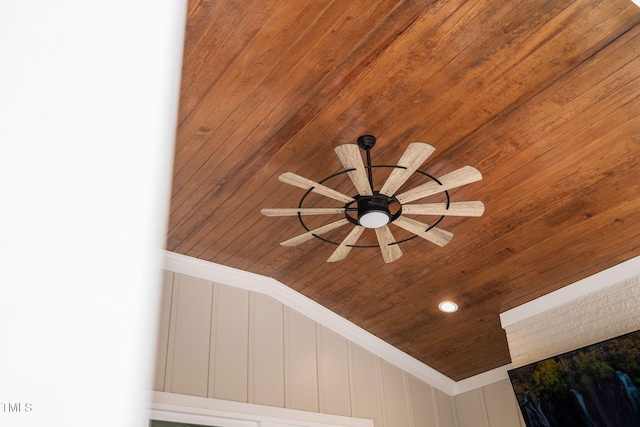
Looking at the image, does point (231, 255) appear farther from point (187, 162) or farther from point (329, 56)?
point (329, 56)

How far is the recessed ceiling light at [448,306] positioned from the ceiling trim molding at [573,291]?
36 cm

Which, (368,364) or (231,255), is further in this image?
(368,364)

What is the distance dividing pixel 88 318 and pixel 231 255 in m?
3.61

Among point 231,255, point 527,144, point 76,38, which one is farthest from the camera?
point 231,255

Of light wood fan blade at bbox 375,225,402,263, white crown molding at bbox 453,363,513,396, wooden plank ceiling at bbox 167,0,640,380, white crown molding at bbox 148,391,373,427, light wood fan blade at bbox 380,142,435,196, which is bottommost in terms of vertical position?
white crown molding at bbox 148,391,373,427

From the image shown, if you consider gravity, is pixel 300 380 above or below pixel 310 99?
below

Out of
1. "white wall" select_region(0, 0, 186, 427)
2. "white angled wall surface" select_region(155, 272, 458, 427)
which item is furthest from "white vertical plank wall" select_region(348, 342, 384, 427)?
"white wall" select_region(0, 0, 186, 427)

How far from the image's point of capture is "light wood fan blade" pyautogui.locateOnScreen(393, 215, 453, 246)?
287 cm

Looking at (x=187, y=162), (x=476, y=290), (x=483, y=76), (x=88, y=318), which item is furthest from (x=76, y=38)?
(x=476, y=290)

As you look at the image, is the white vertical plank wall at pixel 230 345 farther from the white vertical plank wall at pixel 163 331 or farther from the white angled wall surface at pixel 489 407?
the white angled wall surface at pixel 489 407

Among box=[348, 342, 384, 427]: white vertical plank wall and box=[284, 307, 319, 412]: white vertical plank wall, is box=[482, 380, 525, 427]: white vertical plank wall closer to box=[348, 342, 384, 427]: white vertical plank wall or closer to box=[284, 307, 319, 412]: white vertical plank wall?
box=[348, 342, 384, 427]: white vertical plank wall

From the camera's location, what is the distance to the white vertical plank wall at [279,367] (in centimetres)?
388

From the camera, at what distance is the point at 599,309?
3.85m

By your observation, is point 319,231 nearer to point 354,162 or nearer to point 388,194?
point 388,194
